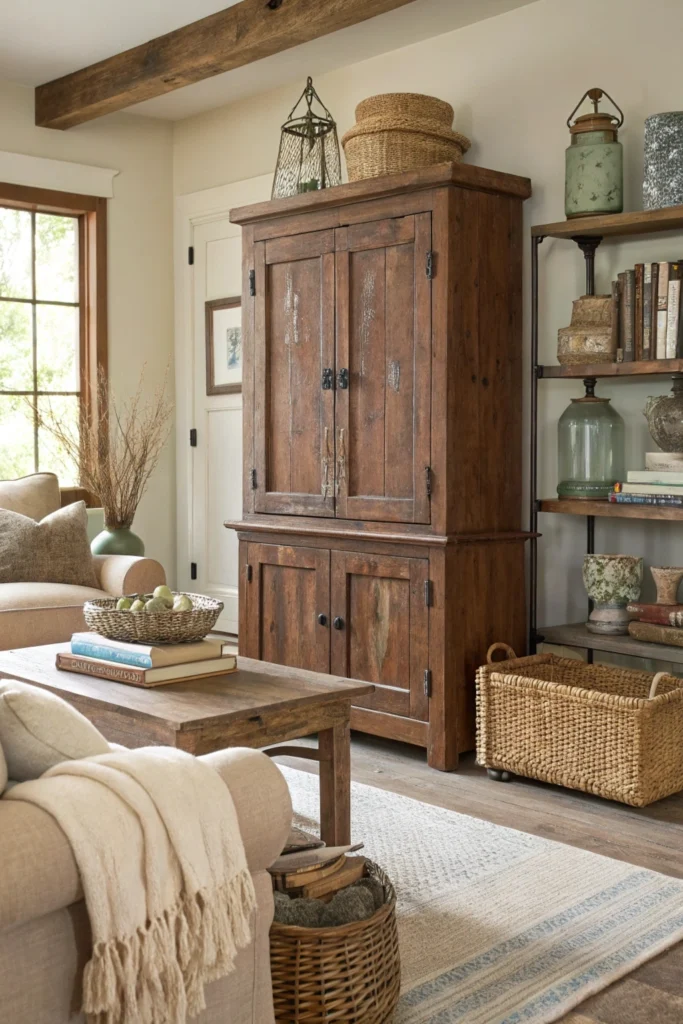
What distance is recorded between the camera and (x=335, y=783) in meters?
2.39

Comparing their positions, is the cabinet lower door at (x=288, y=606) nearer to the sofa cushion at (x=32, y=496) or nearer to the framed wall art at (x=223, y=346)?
the sofa cushion at (x=32, y=496)

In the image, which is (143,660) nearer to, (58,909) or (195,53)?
(58,909)

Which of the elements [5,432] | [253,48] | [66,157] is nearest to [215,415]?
[5,432]

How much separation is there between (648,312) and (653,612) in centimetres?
93

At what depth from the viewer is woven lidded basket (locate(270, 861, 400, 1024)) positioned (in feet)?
5.83

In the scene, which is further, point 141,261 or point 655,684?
point 141,261

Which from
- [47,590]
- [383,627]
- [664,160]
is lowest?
[383,627]

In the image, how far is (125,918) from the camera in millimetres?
1366

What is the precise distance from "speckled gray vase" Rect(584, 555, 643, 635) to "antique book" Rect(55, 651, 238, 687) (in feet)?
4.80

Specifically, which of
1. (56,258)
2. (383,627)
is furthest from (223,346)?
Answer: (383,627)

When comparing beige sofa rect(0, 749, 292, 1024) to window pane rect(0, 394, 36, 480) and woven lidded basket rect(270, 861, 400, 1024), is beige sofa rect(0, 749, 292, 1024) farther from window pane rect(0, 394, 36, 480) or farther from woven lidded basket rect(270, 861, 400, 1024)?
window pane rect(0, 394, 36, 480)

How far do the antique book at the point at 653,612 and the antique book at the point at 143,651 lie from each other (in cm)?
151

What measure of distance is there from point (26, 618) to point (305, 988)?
2155 mm

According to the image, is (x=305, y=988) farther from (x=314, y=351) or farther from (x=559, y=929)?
Answer: (x=314, y=351)
